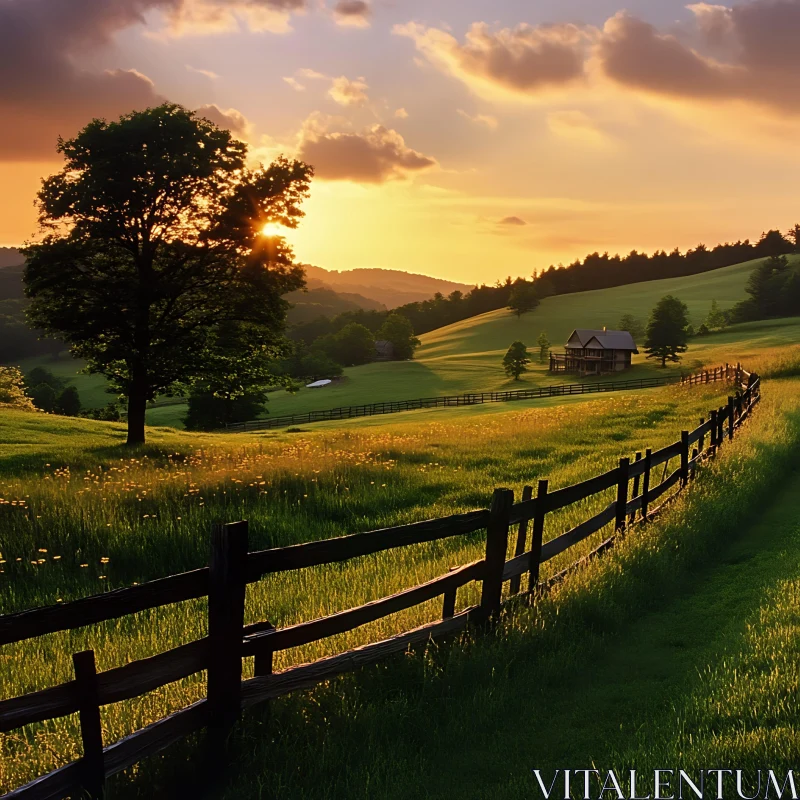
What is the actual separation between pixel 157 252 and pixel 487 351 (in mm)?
96940

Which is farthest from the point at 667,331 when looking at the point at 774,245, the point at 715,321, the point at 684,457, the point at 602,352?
the point at 774,245

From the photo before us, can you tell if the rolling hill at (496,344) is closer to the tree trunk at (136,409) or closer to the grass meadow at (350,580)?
the tree trunk at (136,409)

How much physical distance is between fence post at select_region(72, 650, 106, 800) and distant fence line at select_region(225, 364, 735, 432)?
55.9 metres

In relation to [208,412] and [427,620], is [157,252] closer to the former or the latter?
[427,620]

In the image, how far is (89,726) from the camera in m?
4.05

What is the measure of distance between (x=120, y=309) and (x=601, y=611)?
22.3 m

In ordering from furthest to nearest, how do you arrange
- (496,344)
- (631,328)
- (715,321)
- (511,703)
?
(496,344) < (631,328) < (715,321) < (511,703)

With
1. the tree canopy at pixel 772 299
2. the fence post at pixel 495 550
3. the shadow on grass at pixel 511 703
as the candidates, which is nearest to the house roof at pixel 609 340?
the tree canopy at pixel 772 299

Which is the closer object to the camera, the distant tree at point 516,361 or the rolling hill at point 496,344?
the rolling hill at point 496,344

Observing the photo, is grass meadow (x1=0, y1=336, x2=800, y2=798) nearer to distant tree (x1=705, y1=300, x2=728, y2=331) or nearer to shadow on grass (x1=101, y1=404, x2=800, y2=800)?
shadow on grass (x1=101, y1=404, x2=800, y2=800)

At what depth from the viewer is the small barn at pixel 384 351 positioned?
395 ft

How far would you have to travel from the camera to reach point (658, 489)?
477 inches

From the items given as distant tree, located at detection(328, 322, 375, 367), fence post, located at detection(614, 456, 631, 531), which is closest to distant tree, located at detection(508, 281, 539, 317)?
distant tree, located at detection(328, 322, 375, 367)

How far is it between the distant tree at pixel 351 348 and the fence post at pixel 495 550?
367 ft
